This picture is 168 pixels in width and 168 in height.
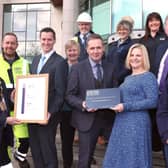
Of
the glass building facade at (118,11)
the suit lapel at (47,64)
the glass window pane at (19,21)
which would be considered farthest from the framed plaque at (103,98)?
the glass window pane at (19,21)

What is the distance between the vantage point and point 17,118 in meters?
5.39

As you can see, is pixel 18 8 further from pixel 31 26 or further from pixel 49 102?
pixel 49 102

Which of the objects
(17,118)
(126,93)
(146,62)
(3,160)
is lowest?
(3,160)

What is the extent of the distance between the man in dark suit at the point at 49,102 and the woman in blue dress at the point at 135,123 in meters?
0.83

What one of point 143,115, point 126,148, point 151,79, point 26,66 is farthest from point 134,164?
point 26,66

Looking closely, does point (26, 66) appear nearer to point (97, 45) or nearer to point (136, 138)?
point (97, 45)

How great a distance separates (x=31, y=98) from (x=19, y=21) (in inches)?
951

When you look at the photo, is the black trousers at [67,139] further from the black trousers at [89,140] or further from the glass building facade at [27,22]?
the glass building facade at [27,22]

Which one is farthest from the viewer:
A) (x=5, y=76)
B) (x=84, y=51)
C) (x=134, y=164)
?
(x=84, y=51)

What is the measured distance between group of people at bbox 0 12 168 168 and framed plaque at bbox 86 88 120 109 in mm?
85

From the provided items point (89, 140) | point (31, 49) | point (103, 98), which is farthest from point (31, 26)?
point (103, 98)

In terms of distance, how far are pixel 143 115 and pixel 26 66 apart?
1789 mm

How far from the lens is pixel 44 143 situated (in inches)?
217

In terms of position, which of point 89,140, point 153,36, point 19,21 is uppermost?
point 19,21
